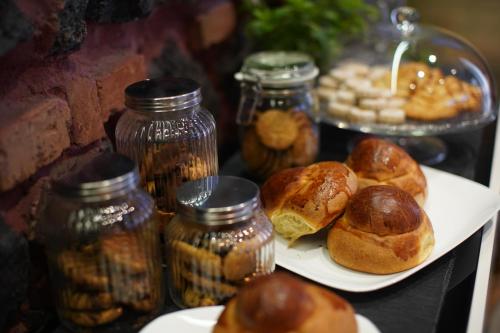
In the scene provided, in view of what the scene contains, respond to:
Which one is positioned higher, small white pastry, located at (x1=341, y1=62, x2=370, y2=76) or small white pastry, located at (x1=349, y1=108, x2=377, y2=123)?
small white pastry, located at (x1=341, y1=62, x2=370, y2=76)

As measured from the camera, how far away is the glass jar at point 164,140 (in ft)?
2.66

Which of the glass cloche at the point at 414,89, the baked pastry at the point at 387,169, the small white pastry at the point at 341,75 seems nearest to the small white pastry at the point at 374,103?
the glass cloche at the point at 414,89

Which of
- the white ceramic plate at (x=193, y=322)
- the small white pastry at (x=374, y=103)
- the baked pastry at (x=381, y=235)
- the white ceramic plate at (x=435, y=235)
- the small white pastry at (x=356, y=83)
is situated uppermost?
the small white pastry at (x=356, y=83)

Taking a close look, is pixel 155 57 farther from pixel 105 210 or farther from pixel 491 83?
pixel 491 83

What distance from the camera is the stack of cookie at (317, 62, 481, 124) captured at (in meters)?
1.16

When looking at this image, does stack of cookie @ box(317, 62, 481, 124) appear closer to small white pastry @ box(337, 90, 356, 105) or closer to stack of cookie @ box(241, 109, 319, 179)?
small white pastry @ box(337, 90, 356, 105)

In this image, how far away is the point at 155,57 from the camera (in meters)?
1.10

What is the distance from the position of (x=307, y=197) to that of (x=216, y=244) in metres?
0.20

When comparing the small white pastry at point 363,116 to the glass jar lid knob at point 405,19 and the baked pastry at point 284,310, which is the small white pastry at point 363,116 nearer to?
the glass jar lid knob at point 405,19

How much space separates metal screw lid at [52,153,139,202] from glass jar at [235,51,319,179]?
404 millimetres

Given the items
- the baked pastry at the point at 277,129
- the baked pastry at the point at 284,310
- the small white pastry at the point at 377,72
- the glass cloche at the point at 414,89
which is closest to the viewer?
the baked pastry at the point at 284,310

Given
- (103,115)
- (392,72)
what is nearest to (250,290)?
(103,115)

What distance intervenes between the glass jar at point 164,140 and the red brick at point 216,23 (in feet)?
1.41

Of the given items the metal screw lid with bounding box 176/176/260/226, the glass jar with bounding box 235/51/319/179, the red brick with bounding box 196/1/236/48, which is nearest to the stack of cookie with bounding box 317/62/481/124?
the glass jar with bounding box 235/51/319/179
